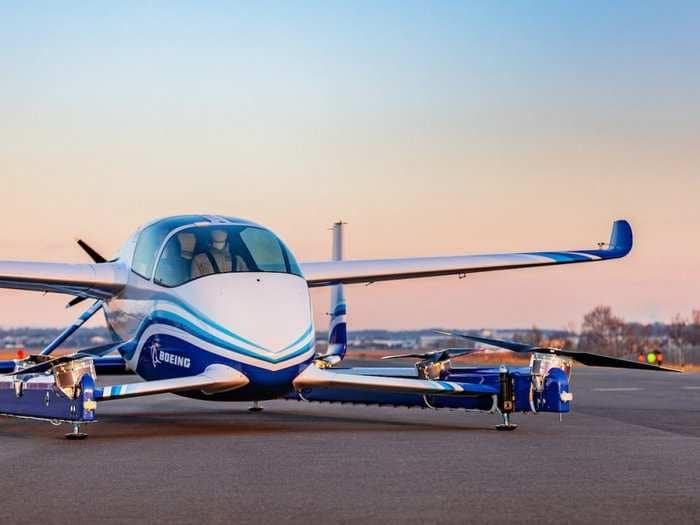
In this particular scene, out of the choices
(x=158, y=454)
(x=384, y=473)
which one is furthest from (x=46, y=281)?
(x=384, y=473)

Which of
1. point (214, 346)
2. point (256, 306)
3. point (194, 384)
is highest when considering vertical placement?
point (256, 306)

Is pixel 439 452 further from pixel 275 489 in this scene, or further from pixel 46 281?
pixel 46 281

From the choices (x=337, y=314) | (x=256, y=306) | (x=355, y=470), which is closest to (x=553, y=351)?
(x=256, y=306)

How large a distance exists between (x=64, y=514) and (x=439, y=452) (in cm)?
611

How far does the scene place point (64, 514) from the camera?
899 cm

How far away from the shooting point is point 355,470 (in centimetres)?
1213

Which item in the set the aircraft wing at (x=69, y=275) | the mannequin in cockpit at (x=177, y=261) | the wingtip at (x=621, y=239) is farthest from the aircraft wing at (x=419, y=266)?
the mannequin in cockpit at (x=177, y=261)

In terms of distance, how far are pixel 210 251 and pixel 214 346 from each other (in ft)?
6.41

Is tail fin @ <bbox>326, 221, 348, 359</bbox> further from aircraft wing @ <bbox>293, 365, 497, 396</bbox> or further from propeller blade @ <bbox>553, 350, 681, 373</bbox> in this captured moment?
propeller blade @ <bbox>553, 350, 681, 373</bbox>

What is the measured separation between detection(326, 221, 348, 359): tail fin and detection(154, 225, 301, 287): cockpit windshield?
701 cm

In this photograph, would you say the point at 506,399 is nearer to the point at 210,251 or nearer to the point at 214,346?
the point at 214,346

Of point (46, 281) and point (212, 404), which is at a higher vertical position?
point (46, 281)

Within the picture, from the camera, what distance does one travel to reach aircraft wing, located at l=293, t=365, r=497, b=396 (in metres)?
17.2

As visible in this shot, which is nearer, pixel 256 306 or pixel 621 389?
pixel 256 306
